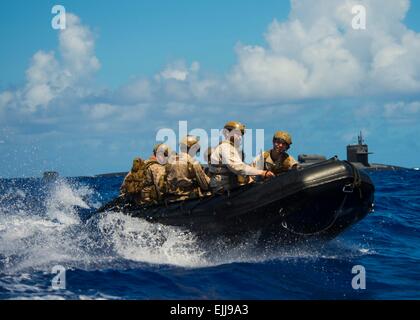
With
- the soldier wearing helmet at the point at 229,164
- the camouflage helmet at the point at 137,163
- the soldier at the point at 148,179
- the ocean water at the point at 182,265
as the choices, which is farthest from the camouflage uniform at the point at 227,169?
the camouflage helmet at the point at 137,163

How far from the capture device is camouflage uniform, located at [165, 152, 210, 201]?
11781 mm

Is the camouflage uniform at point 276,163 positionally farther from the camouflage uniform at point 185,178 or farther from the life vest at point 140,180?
the life vest at point 140,180

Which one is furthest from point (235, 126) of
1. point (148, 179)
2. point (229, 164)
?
point (148, 179)

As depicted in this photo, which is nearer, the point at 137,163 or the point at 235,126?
the point at 235,126

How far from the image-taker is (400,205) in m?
21.4

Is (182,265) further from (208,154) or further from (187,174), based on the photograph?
(208,154)

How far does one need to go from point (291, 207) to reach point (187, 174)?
103 inches

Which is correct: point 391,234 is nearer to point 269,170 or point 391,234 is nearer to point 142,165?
point 269,170

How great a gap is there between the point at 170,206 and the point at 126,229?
3.90 feet

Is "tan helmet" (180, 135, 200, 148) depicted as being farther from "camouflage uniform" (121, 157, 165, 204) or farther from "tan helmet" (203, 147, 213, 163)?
"camouflage uniform" (121, 157, 165, 204)

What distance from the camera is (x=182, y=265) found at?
1026 centimetres

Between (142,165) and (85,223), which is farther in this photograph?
(85,223)

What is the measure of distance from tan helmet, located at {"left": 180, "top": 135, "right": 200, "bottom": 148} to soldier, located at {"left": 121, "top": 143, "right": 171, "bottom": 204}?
1160mm
